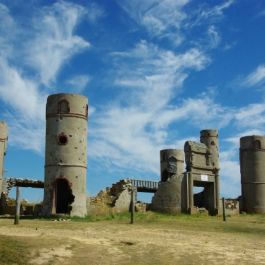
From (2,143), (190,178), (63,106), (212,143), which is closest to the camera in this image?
(63,106)

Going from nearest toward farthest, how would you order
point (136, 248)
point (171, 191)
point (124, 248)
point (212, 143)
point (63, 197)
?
point (124, 248) → point (136, 248) → point (63, 197) → point (171, 191) → point (212, 143)

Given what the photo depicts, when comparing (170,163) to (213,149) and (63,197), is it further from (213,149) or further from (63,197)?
(63,197)

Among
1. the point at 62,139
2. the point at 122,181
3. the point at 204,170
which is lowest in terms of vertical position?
the point at 122,181

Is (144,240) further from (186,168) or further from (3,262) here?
Answer: (186,168)

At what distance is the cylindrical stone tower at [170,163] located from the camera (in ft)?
143

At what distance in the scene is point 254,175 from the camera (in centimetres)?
5025

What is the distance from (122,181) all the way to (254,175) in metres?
15.0

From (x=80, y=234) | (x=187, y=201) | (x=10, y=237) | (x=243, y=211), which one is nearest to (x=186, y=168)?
(x=187, y=201)

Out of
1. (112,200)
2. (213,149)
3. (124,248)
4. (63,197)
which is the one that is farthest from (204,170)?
(124,248)

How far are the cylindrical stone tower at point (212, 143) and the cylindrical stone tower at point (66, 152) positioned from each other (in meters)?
16.0

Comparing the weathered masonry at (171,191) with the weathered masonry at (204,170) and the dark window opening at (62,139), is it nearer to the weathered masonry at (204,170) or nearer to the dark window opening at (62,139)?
the weathered masonry at (204,170)

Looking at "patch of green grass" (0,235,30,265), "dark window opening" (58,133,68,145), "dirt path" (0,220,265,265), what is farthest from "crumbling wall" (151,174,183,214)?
"patch of green grass" (0,235,30,265)

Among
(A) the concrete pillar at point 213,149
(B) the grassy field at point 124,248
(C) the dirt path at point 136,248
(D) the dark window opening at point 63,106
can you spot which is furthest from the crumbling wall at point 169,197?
(C) the dirt path at point 136,248

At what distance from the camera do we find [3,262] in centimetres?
1504
